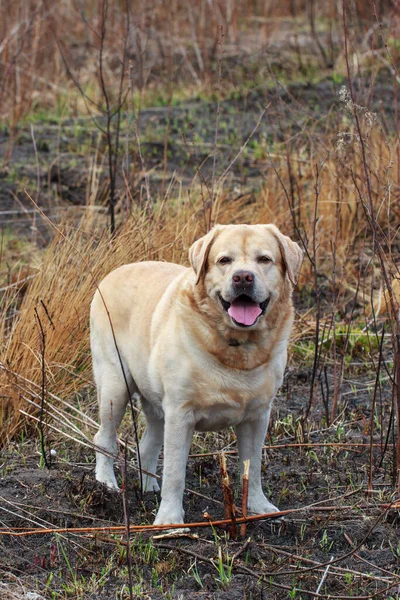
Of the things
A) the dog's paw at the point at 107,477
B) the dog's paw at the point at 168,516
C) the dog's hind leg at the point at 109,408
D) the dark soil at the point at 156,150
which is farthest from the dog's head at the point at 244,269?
the dark soil at the point at 156,150

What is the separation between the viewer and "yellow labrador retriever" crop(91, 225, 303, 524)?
3975 millimetres

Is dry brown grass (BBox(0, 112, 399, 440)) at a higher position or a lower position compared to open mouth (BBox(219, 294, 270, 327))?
lower

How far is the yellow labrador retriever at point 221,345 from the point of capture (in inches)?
156

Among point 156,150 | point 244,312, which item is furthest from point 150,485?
point 156,150

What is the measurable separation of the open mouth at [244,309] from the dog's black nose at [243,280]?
8cm

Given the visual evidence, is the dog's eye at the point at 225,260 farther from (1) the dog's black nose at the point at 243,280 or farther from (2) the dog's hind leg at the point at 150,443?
(2) the dog's hind leg at the point at 150,443

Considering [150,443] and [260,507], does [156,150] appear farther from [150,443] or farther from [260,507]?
[260,507]

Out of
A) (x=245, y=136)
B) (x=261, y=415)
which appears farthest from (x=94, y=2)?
(x=261, y=415)

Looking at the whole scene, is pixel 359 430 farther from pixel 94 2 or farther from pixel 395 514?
pixel 94 2

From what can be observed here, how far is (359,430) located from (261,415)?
55.5 inches

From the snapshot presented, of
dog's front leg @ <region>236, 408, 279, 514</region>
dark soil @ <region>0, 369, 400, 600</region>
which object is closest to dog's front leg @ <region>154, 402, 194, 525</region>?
dark soil @ <region>0, 369, 400, 600</region>

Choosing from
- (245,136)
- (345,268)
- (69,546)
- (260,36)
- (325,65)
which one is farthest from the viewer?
(260,36)

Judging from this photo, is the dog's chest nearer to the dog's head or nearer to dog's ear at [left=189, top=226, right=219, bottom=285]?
the dog's head

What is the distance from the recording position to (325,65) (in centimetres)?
1188
